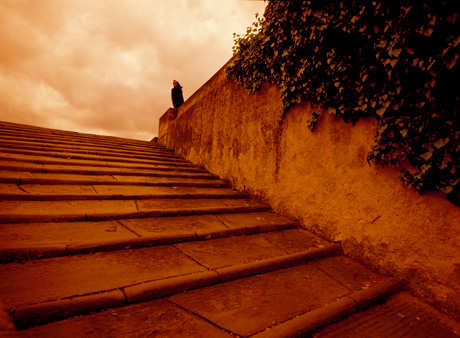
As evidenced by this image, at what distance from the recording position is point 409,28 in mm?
2225

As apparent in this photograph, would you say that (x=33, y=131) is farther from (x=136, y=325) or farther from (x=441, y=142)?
(x=441, y=142)

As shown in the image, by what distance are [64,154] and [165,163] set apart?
2.16 m

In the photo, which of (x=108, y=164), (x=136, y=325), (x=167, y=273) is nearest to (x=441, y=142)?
(x=167, y=273)

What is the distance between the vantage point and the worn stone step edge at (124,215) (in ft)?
8.07

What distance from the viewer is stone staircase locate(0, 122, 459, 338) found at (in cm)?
157

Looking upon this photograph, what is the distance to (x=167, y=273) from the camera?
206 cm

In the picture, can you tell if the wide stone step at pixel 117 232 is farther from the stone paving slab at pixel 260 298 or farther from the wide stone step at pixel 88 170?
the wide stone step at pixel 88 170

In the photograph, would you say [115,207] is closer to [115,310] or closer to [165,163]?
[115,310]

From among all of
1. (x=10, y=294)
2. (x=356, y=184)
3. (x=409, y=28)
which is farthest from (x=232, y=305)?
(x=409, y=28)

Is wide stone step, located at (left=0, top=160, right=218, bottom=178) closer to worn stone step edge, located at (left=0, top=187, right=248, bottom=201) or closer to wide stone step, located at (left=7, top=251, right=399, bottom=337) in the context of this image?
worn stone step edge, located at (left=0, top=187, right=248, bottom=201)

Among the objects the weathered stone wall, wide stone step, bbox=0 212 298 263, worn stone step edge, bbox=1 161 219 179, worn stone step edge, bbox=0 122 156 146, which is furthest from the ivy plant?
worn stone step edge, bbox=0 122 156 146

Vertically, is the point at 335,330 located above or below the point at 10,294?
below

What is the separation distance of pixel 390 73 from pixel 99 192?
12.9 ft

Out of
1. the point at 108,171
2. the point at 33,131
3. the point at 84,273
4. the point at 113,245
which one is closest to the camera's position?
the point at 84,273
